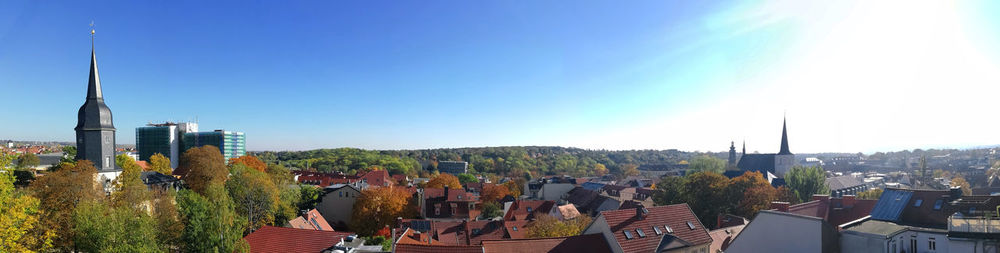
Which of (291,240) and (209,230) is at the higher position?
(209,230)

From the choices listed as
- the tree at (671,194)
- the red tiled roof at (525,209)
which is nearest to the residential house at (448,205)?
the red tiled roof at (525,209)

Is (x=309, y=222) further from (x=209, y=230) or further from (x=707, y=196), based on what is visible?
(x=707, y=196)

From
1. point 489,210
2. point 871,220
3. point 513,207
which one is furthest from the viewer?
point 489,210

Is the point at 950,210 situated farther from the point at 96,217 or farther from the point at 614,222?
the point at 96,217

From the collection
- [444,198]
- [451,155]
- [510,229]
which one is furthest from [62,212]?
[451,155]

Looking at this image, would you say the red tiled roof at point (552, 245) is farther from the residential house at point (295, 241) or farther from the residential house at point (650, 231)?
the residential house at point (295, 241)

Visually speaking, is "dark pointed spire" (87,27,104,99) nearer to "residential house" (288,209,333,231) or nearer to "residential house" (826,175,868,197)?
"residential house" (288,209,333,231)

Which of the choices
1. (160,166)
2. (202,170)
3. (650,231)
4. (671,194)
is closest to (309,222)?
(202,170)
